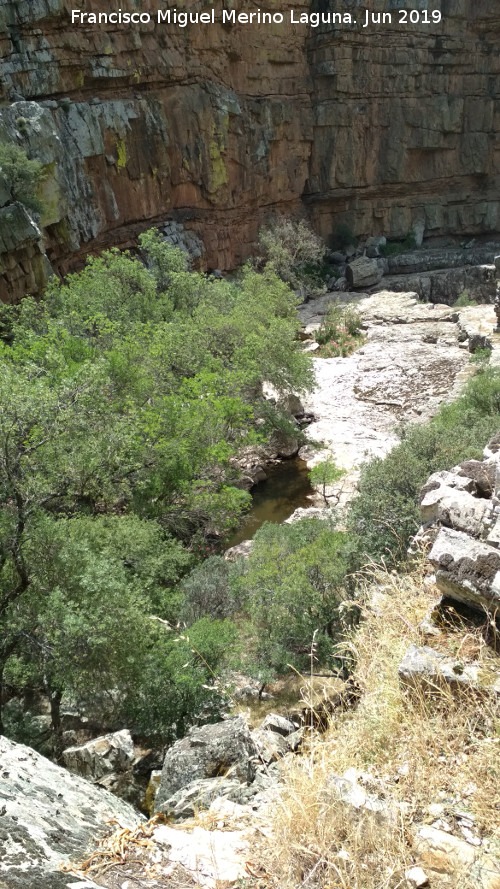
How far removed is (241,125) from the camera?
35219 mm

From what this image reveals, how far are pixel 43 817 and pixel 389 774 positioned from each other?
217 cm

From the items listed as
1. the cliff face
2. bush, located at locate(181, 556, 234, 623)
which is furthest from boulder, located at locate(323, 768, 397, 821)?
the cliff face

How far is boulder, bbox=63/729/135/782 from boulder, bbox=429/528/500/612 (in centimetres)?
423

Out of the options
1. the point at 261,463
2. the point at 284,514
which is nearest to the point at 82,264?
the point at 261,463

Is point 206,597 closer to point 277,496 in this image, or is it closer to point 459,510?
point 459,510

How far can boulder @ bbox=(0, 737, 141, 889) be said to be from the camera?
3.21 meters

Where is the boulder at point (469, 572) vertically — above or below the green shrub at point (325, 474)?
above

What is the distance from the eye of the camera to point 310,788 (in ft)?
12.0

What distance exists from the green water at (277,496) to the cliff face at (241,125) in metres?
10.9

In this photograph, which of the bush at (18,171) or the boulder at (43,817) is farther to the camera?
the bush at (18,171)

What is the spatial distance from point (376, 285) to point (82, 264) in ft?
59.7

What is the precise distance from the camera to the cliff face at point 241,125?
2453 cm

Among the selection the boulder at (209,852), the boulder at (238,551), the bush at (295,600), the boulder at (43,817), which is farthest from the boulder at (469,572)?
the boulder at (238,551)

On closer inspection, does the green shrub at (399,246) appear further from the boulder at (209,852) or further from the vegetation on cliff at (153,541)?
the boulder at (209,852)
